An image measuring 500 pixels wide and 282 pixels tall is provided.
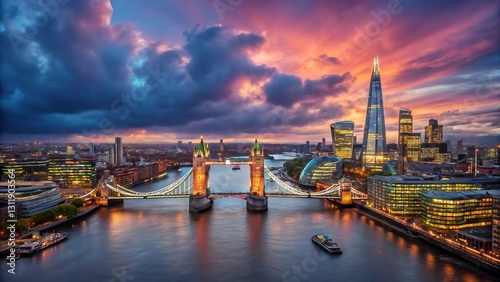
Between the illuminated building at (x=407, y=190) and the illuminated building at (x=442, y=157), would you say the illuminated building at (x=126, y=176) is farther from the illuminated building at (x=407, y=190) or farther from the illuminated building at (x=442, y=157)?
the illuminated building at (x=442, y=157)

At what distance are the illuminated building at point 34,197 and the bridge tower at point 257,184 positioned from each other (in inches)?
725

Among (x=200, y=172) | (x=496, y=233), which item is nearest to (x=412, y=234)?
(x=496, y=233)

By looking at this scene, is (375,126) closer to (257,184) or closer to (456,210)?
(257,184)

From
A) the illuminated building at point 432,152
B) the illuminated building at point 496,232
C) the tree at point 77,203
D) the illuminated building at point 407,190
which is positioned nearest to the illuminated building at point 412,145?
the illuminated building at point 432,152

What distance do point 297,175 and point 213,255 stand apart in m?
46.5

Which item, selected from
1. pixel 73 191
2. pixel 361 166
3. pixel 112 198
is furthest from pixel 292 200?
pixel 361 166

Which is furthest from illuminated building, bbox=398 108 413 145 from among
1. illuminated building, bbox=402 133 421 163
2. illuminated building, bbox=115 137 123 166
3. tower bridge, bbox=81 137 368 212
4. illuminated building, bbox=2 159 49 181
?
illuminated building, bbox=2 159 49 181

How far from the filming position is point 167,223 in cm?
3147

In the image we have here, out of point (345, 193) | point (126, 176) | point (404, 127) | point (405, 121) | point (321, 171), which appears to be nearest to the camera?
point (345, 193)

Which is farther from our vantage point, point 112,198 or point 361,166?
point 361,166

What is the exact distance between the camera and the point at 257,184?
40.4m

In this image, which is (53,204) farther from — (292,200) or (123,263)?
(292,200)

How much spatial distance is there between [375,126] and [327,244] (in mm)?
52742

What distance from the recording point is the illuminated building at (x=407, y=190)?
33500 millimetres
